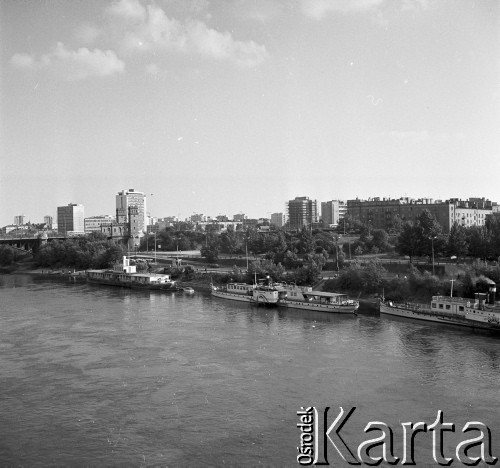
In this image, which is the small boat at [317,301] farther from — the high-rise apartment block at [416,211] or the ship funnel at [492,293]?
the high-rise apartment block at [416,211]

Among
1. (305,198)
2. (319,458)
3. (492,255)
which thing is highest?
(305,198)

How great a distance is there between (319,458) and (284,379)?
3.78 meters

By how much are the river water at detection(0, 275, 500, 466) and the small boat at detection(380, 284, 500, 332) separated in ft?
1.59

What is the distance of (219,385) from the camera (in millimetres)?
11812

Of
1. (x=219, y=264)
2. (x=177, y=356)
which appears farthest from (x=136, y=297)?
(x=177, y=356)

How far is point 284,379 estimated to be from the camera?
12.2 metres

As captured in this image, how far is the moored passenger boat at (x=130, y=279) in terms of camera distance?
30891mm

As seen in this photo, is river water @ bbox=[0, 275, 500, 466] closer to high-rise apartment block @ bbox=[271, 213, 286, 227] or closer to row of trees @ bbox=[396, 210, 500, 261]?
row of trees @ bbox=[396, 210, 500, 261]

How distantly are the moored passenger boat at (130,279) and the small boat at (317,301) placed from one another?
8662mm

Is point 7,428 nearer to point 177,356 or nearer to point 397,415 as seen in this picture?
point 177,356

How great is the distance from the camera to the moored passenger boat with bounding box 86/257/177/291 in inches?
1216

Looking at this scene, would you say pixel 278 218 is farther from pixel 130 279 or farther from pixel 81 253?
pixel 130 279

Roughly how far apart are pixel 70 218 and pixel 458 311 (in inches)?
3507

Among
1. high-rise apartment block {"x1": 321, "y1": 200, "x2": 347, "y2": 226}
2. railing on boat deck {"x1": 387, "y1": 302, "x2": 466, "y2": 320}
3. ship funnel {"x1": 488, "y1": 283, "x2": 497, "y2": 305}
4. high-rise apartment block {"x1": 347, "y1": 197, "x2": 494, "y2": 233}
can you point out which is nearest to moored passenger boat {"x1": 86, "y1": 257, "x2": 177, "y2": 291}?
railing on boat deck {"x1": 387, "y1": 302, "x2": 466, "y2": 320}
